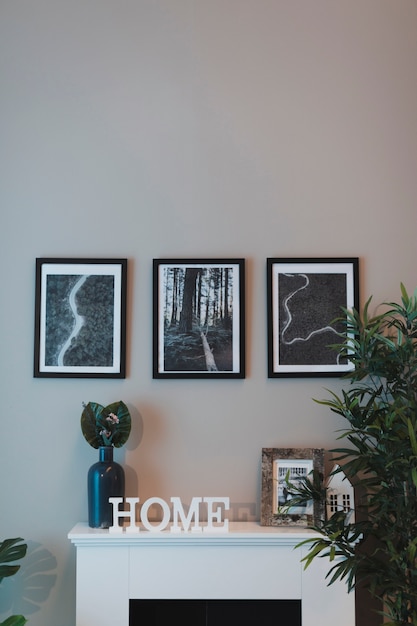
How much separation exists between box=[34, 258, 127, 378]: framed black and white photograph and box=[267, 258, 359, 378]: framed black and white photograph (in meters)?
0.67

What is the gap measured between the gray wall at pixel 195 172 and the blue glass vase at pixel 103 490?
193 mm

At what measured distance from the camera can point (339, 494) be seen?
10.8 ft

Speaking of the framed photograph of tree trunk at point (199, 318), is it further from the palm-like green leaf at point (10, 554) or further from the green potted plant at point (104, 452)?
the palm-like green leaf at point (10, 554)

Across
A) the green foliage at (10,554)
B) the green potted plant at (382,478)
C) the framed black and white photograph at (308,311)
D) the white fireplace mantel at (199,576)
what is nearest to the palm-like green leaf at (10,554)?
the green foliage at (10,554)

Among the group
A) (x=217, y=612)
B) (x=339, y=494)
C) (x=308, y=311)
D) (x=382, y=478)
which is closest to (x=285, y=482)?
(x=339, y=494)

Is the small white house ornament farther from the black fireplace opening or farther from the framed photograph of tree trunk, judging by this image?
the framed photograph of tree trunk

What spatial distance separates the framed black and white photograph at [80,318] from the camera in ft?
11.5

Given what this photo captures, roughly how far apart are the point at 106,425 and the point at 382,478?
3.76 feet

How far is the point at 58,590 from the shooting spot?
3453 millimetres

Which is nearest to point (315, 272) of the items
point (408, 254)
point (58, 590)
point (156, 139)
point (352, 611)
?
point (408, 254)

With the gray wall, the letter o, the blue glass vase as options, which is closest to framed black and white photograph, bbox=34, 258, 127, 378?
the gray wall

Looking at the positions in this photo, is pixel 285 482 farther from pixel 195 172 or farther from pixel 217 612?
pixel 195 172

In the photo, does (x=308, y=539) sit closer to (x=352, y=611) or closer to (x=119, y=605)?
(x=352, y=611)

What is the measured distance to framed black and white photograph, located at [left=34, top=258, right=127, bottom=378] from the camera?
349cm
